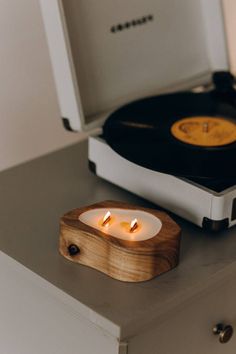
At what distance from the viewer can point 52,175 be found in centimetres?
125

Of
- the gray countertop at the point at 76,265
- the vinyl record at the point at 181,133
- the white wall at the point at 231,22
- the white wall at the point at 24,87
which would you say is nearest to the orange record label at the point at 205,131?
the vinyl record at the point at 181,133

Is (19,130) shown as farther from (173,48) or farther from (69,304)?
(69,304)

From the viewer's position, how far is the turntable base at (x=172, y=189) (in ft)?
3.44

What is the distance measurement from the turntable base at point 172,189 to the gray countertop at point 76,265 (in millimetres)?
28

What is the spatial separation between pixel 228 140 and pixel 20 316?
42 centimetres

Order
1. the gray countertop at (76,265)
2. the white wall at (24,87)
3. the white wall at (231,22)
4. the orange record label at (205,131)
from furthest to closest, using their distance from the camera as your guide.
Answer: the white wall at (231,22), the white wall at (24,87), the orange record label at (205,131), the gray countertop at (76,265)

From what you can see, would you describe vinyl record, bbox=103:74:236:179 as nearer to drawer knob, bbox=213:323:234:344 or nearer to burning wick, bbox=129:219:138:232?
burning wick, bbox=129:219:138:232

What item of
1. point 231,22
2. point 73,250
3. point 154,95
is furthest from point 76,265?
point 231,22

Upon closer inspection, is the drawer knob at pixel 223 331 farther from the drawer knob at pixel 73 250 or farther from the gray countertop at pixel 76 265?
the drawer knob at pixel 73 250

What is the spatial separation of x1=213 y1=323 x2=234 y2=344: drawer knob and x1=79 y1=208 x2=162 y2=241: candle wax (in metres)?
0.19

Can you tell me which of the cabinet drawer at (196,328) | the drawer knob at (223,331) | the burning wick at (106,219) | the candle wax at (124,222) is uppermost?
the burning wick at (106,219)

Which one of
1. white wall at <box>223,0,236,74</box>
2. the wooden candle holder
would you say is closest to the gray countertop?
the wooden candle holder

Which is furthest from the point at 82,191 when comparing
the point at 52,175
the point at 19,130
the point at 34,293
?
the point at 19,130

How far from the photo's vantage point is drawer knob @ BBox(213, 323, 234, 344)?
107cm
